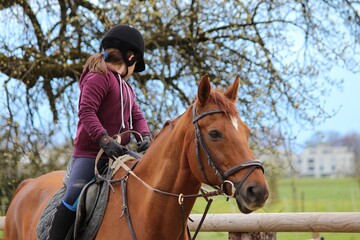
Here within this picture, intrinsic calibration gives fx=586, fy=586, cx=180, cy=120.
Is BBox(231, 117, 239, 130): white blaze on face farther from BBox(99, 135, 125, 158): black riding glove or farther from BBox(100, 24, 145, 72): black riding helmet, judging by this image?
BBox(100, 24, 145, 72): black riding helmet

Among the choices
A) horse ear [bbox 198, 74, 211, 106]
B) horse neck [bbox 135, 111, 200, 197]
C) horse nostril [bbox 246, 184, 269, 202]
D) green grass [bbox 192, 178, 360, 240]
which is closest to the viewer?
horse nostril [bbox 246, 184, 269, 202]

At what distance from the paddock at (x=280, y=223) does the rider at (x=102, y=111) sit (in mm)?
1599

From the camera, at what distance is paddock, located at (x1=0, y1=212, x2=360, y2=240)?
16.6 feet

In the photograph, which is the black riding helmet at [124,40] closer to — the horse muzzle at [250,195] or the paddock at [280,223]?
the horse muzzle at [250,195]

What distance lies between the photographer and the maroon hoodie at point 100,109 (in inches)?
157

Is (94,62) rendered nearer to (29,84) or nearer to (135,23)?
(135,23)

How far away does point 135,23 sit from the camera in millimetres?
9297

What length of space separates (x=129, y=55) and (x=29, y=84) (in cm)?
577

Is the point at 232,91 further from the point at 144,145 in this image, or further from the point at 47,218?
the point at 47,218

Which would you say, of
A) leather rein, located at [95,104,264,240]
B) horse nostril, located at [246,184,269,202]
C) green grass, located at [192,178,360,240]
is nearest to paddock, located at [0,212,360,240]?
green grass, located at [192,178,360,240]

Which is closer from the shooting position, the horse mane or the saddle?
the horse mane

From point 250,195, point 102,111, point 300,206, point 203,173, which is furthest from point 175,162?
point 300,206

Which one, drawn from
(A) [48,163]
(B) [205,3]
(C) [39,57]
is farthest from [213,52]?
(A) [48,163]

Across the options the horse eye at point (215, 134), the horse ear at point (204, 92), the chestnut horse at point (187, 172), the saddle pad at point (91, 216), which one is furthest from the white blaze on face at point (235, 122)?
the saddle pad at point (91, 216)
